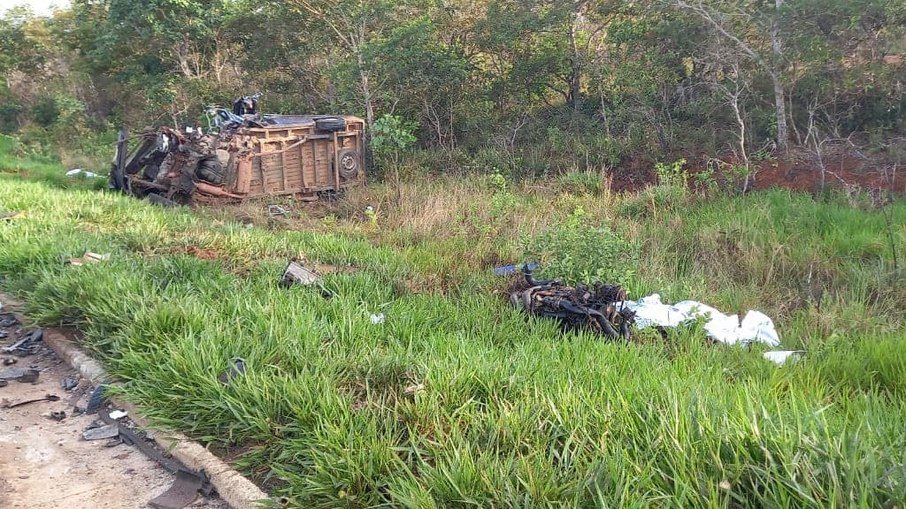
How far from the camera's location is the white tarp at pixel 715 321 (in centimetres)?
526

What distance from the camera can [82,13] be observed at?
24.7m

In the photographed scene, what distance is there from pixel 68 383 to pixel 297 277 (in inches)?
81.2

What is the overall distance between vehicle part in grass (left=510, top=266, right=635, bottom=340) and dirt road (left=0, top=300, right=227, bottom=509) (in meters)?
2.95

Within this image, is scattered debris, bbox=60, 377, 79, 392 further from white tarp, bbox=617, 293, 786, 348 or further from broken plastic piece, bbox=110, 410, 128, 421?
white tarp, bbox=617, 293, 786, 348

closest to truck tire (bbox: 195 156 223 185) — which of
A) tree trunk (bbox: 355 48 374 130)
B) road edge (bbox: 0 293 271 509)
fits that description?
tree trunk (bbox: 355 48 374 130)

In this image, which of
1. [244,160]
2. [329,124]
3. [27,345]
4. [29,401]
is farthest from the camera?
[329,124]

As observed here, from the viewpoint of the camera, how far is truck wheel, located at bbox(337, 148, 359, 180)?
13.3 m

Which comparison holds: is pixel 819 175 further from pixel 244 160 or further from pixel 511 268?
pixel 244 160

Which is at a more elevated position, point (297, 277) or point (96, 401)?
point (297, 277)

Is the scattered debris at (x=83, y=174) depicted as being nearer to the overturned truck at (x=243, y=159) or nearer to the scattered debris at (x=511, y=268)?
the overturned truck at (x=243, y=159)

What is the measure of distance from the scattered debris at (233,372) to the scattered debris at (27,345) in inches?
97.3

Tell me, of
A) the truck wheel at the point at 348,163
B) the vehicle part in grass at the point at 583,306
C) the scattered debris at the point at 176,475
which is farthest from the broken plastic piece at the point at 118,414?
the truck wheel at the point at 348,163

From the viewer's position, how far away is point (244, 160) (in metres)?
11.7

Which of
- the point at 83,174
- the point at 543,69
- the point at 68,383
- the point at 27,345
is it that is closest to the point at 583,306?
the point at 68,383
